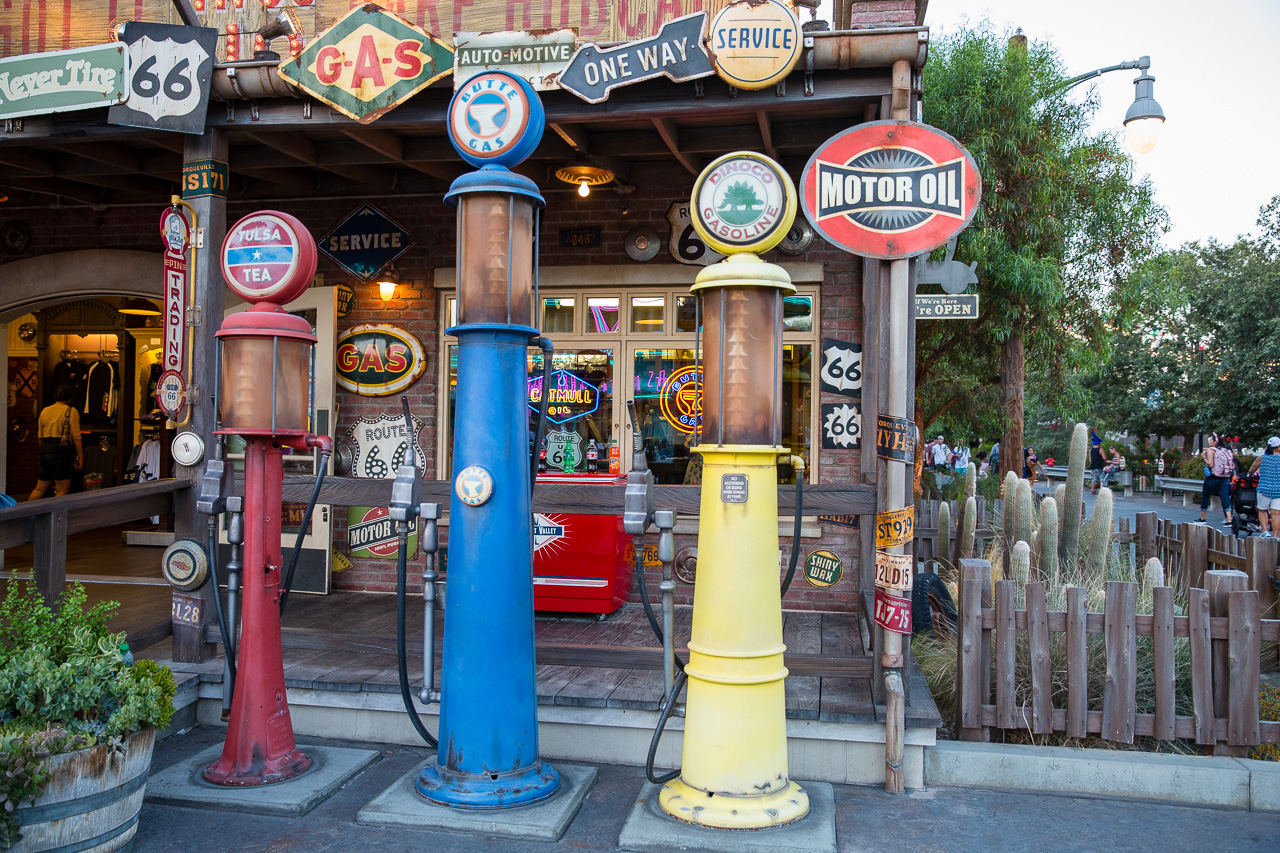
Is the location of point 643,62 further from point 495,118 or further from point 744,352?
point 744,352

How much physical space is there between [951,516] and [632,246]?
4.09m

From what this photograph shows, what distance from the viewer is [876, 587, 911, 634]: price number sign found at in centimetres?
380

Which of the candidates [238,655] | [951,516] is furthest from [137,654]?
[951,516]

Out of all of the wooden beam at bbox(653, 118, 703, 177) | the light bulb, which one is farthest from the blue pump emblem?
the light bulb

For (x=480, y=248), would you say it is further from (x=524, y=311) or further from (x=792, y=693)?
(x=792, y=693)

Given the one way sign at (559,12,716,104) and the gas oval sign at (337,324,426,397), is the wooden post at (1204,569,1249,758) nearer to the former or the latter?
the one way sign at (559,12,716,104)

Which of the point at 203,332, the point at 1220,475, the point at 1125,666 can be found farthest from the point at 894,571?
the point at 1220,475

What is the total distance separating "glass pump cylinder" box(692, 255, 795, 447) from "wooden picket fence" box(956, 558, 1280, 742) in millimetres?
1590

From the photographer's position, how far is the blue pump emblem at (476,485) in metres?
3.47

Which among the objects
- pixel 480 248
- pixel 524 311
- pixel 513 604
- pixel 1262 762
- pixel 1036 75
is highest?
pixel 1036 75

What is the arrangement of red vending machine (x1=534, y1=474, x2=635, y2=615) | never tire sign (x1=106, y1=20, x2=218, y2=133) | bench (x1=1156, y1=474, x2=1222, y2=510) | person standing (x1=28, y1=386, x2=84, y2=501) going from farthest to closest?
bench (x1=1156, y1=474, x2=1222, y2=510)
person standing (x1=28, y1=386, x2=84, y2=501)
red vending machine (x1=534, y1=474, x2=635, y2=615)
never tire sign (x1=106, y1=20, x2=218, y2=133)

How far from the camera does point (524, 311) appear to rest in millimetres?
3596

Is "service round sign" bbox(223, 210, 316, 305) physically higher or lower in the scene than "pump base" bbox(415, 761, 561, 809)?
higher

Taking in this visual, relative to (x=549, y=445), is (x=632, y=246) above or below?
above
